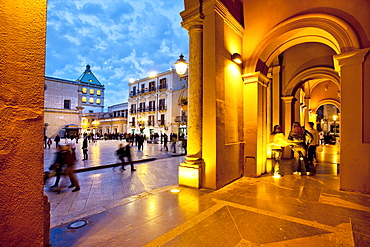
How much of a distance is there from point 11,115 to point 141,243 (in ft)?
7.02

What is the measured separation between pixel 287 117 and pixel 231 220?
27.7ft

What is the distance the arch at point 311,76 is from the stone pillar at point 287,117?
32 centimetres

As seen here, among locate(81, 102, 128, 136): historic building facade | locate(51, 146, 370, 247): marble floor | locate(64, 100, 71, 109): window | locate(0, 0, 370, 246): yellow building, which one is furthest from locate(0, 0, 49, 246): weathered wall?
locate(81, 102, 128, 136): historic building facade

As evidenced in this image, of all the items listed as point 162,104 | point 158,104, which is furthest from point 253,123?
point 158,104

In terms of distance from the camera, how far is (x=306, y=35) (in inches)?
220

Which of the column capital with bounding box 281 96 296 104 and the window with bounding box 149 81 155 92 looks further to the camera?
the window with bounding box 149 81 155 92

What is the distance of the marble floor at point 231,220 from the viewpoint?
2.49m

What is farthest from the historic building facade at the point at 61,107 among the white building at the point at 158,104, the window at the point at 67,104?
the white building at the point at 158,104

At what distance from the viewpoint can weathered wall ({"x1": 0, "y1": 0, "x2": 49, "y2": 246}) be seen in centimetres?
170

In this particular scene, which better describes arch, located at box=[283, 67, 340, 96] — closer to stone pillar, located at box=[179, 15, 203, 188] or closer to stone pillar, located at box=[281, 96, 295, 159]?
stone pillar, located at box=[281, 96, 295, 159]

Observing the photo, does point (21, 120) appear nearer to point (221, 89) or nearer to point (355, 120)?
point (221, 89)

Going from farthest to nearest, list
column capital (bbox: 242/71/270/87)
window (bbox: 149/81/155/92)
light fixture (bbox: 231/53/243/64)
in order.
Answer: window (bbox: 149/81/155/92), column capital (bbox: 242/71/270/87), light fixture (bbox: 231/53/243/64)

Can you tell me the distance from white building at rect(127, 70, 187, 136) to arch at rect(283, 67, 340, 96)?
19845mm

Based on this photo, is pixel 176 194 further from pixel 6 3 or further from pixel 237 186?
pixel 6 3
